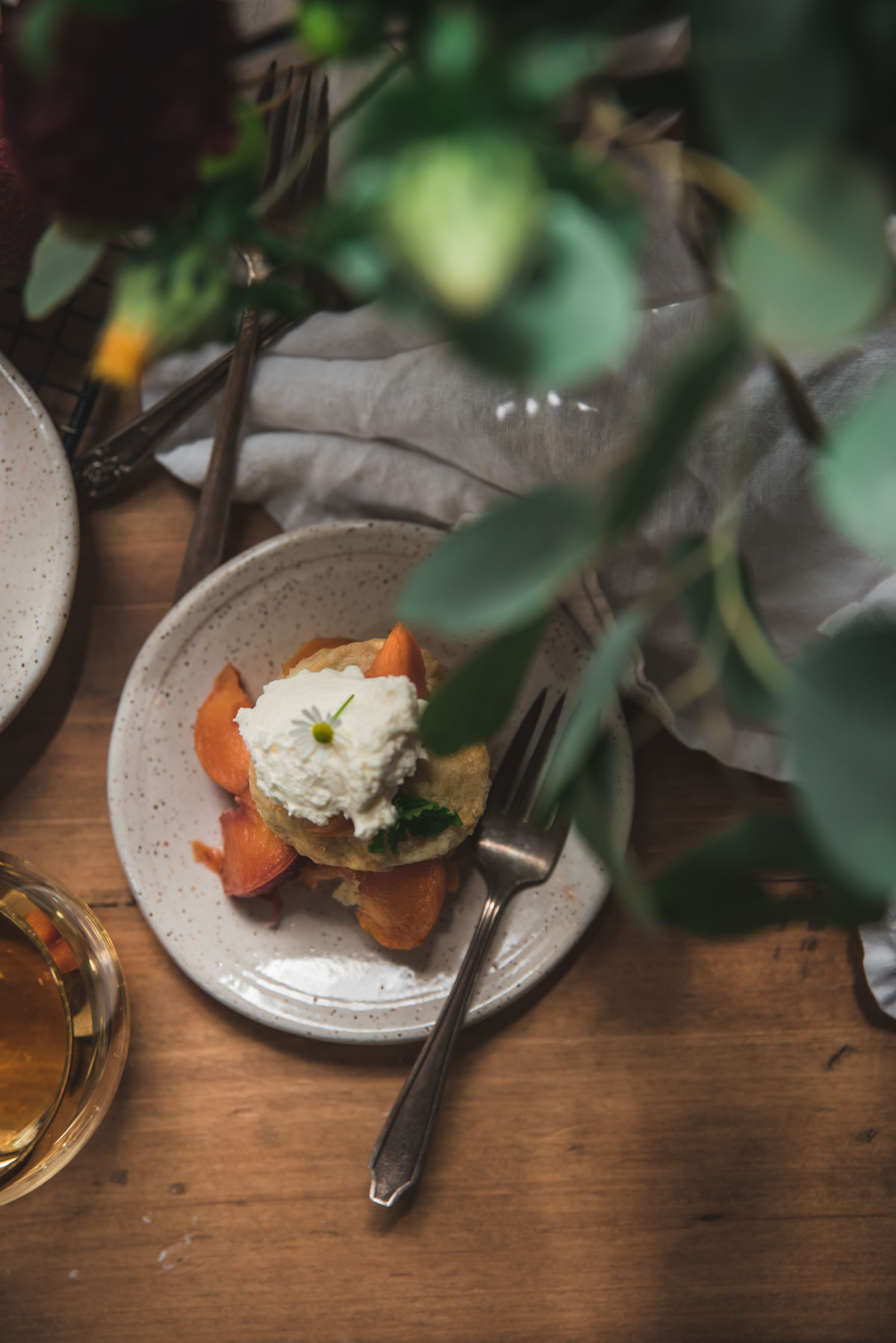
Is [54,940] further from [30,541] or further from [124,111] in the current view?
[124,111]

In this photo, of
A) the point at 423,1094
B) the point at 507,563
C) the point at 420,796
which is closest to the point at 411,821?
the point at 420,796

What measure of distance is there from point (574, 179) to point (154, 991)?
829 millimetres

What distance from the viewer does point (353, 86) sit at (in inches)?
32.1

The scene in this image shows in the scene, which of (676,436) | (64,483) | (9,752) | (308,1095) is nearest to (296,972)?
(308,1095)

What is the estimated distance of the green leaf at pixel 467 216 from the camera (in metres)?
0.26

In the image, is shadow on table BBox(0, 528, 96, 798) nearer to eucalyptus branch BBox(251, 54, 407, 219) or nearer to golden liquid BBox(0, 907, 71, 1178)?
golden liquid BBox(0, 907, 71, 1178)

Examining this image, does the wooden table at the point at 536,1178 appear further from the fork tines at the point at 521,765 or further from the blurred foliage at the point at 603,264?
the blurred foliage at the point at 603,264

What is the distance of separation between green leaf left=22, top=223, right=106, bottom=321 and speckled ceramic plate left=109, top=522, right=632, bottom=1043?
0.45 meters

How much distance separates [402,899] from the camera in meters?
0.84

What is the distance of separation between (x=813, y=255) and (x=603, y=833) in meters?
0.22

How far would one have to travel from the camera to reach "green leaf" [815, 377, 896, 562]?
307mm

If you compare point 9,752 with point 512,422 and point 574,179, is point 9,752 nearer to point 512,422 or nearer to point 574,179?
point 512,422

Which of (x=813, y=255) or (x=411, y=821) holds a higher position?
(x=813, y=255)

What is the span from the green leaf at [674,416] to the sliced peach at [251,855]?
610 millimetres
